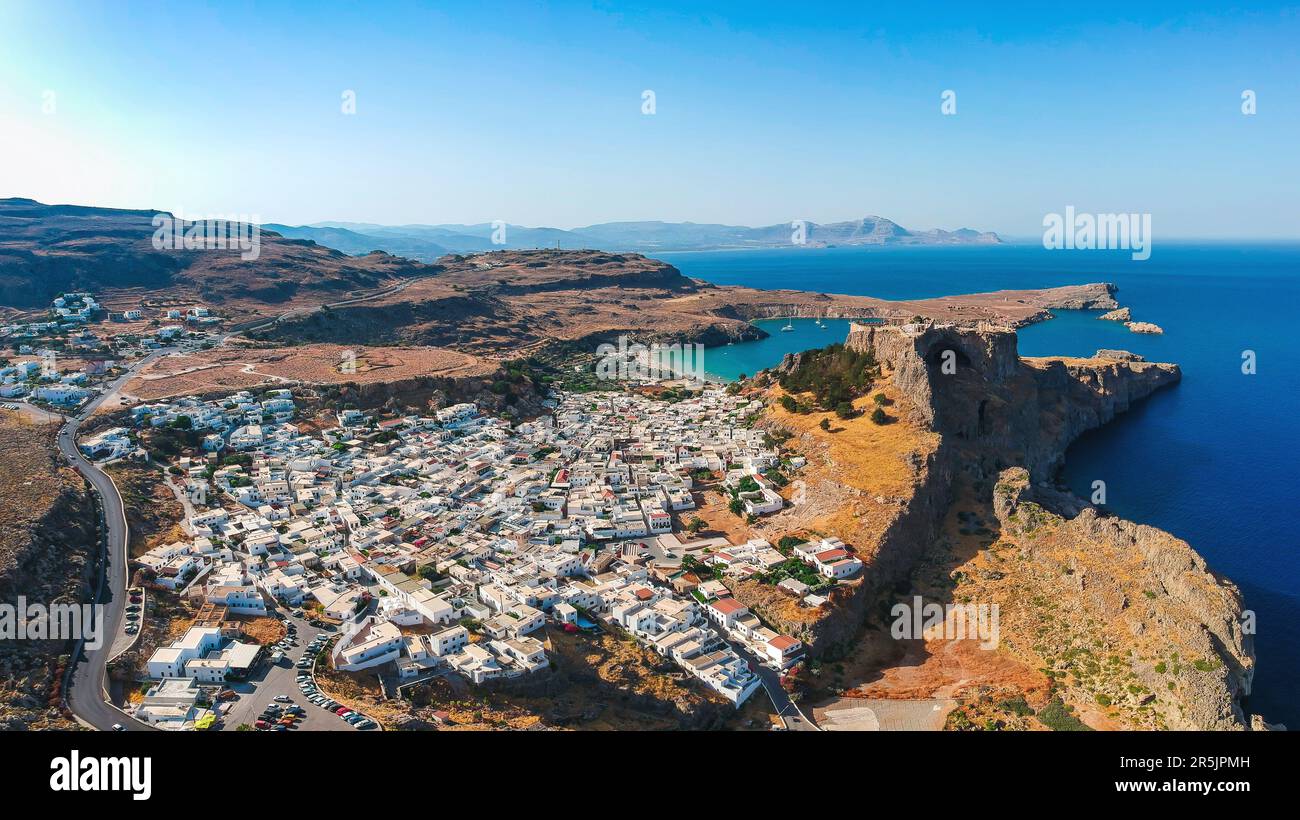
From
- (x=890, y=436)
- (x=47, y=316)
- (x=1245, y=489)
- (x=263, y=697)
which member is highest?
(x=47, y=316)

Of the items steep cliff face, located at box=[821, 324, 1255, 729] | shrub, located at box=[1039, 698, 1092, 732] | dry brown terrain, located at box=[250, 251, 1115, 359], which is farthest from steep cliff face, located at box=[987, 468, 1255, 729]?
dry brown terrain, located at box=[250, 251, 1115, 359]

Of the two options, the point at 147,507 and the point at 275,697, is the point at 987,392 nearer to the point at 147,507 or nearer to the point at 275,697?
the point at 275,697

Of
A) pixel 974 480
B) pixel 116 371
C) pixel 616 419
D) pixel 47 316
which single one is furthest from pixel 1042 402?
pixel 47 316

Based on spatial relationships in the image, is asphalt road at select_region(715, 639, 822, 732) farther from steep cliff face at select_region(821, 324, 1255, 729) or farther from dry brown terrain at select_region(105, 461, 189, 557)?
dry brown terrain at select_region(105, 461, 189, 557)

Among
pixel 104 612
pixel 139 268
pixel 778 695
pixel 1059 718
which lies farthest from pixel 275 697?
pixel 139 268

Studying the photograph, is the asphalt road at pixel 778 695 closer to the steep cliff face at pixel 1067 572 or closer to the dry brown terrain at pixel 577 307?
the steep cliff face at pixel 1067 572

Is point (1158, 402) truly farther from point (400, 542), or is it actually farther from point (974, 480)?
point (400, 542)

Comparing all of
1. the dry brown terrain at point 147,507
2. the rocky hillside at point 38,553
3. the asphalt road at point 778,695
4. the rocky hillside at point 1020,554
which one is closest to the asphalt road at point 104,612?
the dry brown terrain at point 147,507
